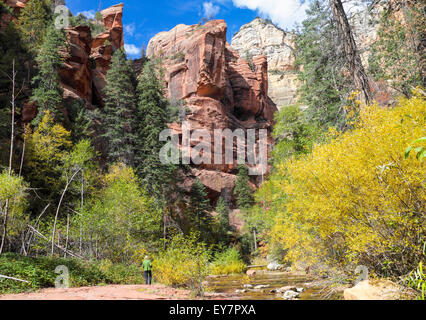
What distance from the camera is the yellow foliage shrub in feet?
18.9

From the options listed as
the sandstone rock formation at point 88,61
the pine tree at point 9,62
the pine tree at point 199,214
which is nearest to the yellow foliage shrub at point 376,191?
the pine tree at point 9,62

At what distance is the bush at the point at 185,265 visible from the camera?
37.3ft

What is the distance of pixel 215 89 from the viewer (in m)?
50.8

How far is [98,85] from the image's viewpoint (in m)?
39.4

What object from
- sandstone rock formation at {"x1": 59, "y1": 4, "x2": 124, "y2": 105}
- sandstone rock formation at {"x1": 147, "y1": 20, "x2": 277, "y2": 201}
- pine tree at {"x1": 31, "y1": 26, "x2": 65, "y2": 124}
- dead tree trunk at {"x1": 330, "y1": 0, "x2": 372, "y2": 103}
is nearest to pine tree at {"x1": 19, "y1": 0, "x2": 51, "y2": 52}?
sandstone rock formation at {"x1": 59, "y1": 4, "x2": 124, "y2": 105}

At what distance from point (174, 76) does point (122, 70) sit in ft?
64.9

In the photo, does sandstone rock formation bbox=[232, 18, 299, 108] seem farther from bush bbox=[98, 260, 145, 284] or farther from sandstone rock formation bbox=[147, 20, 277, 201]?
bush bbox=[98, 260, 145, 284]

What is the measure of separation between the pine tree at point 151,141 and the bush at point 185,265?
50.8ft

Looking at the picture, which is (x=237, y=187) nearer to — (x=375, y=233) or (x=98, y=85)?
(x=98, y=85)

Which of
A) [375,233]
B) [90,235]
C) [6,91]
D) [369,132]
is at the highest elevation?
[6,91]

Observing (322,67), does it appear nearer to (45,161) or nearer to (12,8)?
(45,161)
